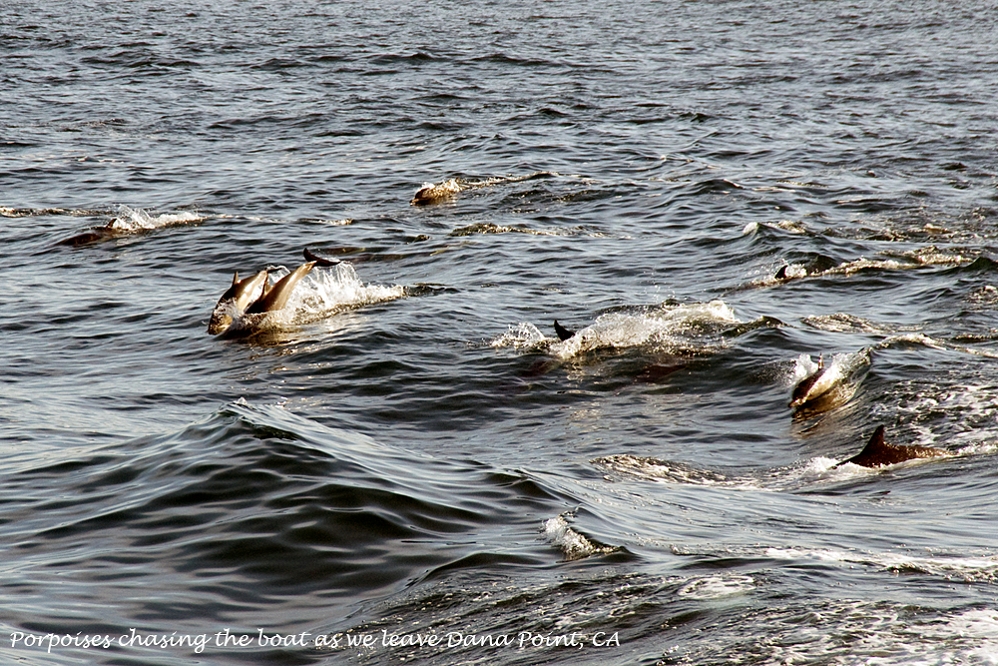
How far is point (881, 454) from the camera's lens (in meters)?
8.34

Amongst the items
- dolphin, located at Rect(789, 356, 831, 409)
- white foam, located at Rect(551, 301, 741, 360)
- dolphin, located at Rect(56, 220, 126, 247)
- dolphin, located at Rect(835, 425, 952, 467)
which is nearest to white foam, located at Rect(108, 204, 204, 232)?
dolphin, located at Rect(56, 220, 126, 247)

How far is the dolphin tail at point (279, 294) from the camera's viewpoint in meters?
12.6

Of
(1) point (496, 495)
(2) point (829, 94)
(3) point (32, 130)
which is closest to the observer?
(1) point (496, 495)

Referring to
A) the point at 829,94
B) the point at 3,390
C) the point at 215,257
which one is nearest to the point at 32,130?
the point at 215,257

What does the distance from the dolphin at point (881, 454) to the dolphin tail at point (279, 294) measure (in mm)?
6571

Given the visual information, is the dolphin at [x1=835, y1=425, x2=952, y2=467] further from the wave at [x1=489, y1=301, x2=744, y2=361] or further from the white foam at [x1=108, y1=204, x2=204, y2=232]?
the white foam at [x1=108, y1=204, x2=204, y2=232]

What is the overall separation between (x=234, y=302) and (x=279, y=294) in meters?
0.49

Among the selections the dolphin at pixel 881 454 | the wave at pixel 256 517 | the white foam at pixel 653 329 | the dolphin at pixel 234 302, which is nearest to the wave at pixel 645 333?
the white foam at pixel 653 329

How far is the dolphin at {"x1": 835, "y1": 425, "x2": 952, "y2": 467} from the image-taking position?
326 inches

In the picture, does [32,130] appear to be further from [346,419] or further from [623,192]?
[346,419]

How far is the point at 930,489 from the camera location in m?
7.73

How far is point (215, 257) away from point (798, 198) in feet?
29.3

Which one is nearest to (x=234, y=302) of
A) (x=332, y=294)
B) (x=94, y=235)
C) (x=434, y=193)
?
(x=332, y=294)

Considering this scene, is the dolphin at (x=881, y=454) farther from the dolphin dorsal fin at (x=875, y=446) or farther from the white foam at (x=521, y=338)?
the white foam at (x=521, y=338)
